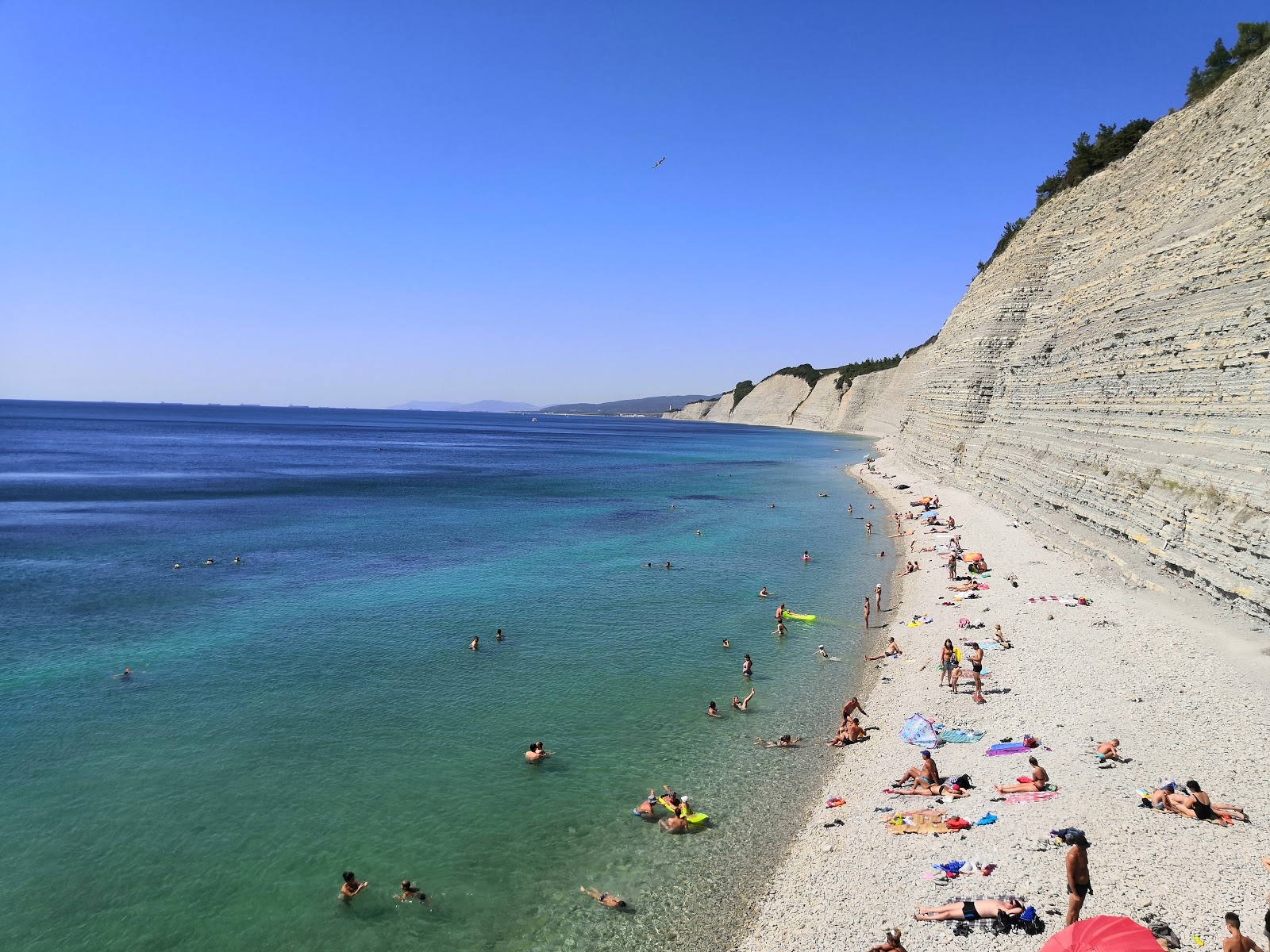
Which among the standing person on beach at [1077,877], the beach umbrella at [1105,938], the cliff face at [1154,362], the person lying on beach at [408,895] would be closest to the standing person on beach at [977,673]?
the cliff face at [1154,362]

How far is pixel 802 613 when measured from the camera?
24.8m

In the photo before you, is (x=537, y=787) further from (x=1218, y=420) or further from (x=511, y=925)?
(x=1218, y=420)

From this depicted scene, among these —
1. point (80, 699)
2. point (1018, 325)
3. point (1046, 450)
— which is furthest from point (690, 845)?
point (1018, 325)

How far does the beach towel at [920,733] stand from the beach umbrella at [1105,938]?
7451mm

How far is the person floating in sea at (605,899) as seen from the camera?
10.6m

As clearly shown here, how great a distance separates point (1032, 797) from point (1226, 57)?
44785mm

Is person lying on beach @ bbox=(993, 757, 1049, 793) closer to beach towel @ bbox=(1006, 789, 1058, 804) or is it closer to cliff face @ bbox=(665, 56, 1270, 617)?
beach towel @ bbox=(1006, 789, 1058, 804)

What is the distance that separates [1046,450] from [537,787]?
90.1ft

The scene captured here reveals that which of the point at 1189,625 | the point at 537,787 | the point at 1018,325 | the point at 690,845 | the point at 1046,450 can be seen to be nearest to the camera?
the point at 690,845

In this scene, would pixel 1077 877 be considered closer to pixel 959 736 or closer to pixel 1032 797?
pixel 1032 797

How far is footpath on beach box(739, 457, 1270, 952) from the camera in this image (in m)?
9.23

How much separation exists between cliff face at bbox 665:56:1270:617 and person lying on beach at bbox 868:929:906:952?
43.2 feet

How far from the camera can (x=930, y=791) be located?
12.6 metres

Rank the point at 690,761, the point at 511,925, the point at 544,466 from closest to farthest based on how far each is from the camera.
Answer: the point at 511,925 < the point at 690,761 < the point at 544,466
